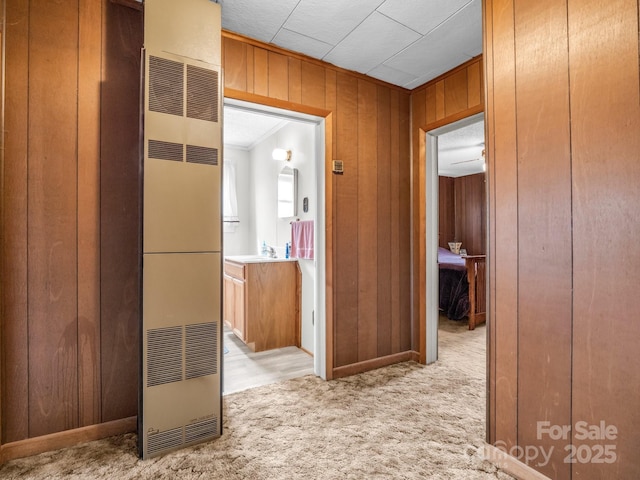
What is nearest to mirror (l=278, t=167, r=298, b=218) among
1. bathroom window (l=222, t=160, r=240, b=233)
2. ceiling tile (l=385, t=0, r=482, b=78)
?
bathroom window (l=222, t=160, r=240, b=233)

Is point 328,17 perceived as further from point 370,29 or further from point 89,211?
point 89,211

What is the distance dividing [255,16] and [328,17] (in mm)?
458

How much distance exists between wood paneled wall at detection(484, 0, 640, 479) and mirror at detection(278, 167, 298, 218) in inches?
87.0

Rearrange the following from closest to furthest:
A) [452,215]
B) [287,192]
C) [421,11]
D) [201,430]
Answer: [201,430], [421,11], [287,192], [452,215]

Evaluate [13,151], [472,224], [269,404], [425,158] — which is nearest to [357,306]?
[269,404]

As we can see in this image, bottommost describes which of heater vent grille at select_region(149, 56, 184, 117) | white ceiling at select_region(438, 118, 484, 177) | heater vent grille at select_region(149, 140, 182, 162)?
heater vent grille at select_region(149, 140, 182, 162)

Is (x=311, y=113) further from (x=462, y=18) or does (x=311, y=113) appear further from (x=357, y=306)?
(x=357, y=306)

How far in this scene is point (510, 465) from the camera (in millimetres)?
1563

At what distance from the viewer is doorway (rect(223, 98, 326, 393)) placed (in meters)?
2.66

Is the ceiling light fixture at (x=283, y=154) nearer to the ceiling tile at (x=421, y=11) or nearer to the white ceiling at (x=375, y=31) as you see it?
the white ceiling at (x=375, y=31)

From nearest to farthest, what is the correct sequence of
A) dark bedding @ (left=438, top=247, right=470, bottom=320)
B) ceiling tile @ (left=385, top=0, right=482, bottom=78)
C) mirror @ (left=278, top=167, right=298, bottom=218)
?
ceiling tile @ (left=385, top=0, right=482, bottom=78) < mirror @ (left=278, top=167, right=298, bottom=218) < dark bedding @ (left=438, top=247, right=470, bottom=320)

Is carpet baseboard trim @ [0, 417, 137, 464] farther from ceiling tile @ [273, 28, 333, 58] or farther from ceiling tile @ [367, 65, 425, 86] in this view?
ceiling tile @ [367, 65, 425, 86]

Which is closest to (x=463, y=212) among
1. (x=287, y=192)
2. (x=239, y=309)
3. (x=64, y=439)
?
(x=287, y=192)

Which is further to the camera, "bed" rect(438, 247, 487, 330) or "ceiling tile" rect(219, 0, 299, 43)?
"bed" rect(438, 247, 487, 330)
